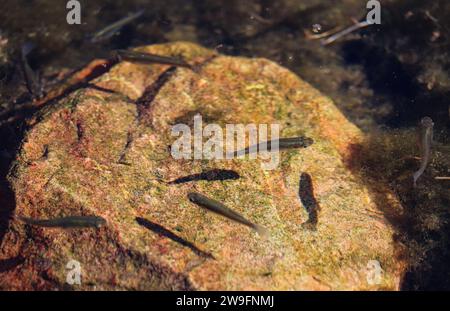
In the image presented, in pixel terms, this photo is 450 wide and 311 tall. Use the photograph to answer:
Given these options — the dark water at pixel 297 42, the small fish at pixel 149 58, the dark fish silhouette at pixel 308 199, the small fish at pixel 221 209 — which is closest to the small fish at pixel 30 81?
the dark water at pixel 297 42

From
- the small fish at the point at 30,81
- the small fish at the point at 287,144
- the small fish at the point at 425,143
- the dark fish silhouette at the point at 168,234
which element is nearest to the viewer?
the dark fish silhouette at the point at 168,234

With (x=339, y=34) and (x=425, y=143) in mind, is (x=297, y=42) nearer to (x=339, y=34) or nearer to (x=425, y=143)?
(x=339, y=34)

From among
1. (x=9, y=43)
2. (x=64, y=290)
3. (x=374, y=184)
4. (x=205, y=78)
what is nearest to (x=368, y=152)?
(x=374, y=184)

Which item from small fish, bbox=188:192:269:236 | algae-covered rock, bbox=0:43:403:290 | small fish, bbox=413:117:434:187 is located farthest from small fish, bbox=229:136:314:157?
small fish, bbox=413:117:434:187

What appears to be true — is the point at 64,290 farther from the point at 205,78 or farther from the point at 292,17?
the point at 292,17

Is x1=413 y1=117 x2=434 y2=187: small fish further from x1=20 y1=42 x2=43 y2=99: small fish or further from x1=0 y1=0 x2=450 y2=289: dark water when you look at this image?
x1=20 y1=42 x2=43 y2=99: small fish

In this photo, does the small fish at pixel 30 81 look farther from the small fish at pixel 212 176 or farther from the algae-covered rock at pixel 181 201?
the small fish at pixel 212 176
